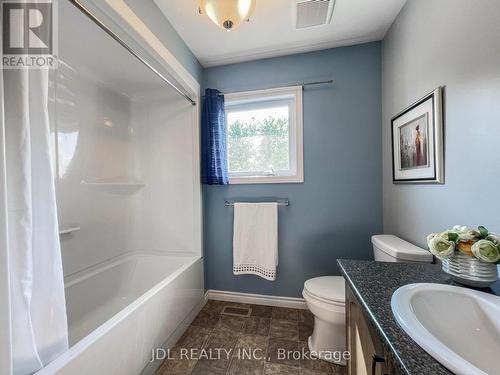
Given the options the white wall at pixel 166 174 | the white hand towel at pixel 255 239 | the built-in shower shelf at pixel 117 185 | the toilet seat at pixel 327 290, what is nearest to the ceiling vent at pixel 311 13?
the white wall at pixel 166 174

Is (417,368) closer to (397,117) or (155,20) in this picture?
(397,117)

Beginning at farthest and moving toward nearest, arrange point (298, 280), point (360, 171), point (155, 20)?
point (298, 280) < point (360, 171) < point (155, 20)

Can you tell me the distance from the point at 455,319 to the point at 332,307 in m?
0.74

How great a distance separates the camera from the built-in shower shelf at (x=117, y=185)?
74.5 inches

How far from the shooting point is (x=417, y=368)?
43 centimetres

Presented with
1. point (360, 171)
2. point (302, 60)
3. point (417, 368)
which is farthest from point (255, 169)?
point (417, 368)

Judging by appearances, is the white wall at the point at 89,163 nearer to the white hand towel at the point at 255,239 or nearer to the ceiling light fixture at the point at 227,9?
the white hand towel at the point at 255,239

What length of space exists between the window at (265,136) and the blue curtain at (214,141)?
0.14 meters

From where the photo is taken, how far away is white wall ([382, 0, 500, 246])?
A: 2.71ft

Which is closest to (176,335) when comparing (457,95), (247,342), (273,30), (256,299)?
(247,342)

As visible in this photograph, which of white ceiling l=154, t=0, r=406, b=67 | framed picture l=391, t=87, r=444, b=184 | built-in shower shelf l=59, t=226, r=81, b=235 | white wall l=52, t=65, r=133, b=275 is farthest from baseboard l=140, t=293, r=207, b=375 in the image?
white ceiling l=154, t=0, r=406, b=67

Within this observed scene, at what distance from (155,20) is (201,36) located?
1.31ft

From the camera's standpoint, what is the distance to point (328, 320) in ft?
4.40

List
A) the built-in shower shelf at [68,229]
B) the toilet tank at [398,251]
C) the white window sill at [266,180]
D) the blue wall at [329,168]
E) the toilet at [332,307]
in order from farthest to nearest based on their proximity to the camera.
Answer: the white window sill at [266,180] < the blue wall at [329,168] < the built-in shower shelf at [68,229] < the toilet at [332,307] < the toilet tank at [398,251]
